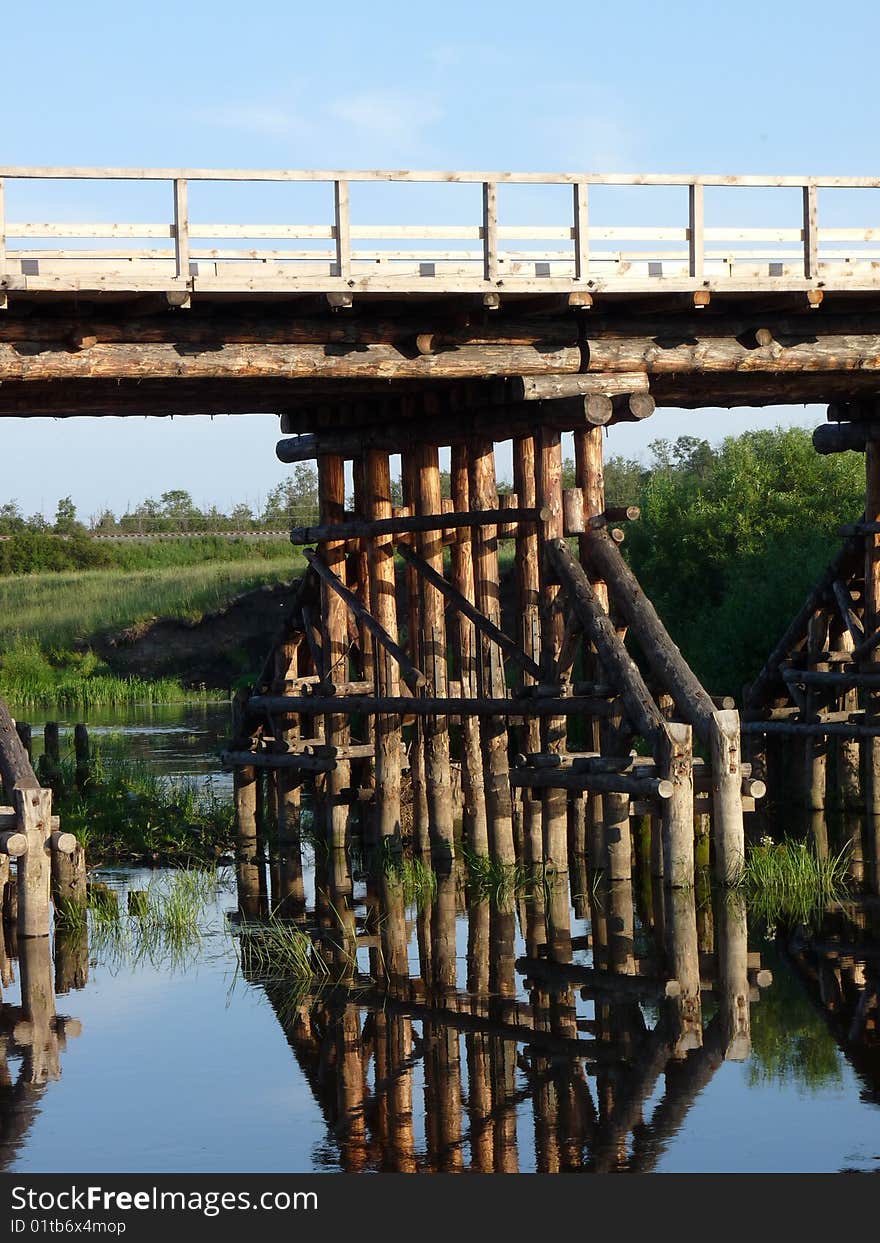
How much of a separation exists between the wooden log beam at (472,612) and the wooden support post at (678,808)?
6.99 feet

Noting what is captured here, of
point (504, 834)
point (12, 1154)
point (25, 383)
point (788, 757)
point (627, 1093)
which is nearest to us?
point (12, 1154)

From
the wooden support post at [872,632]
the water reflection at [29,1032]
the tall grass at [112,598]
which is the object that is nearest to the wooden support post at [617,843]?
the water reflection at [29,1032]

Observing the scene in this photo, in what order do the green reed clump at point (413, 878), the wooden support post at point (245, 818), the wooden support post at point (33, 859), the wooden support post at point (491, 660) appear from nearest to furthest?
the wooden support post at point (33, 859) < the green reed clump at point (413, 878) < the wooden support post at point (491, 660) < the wooden support post at point (245, 818)

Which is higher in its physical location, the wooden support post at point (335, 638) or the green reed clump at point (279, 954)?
the wooden support post at point (335, 638)

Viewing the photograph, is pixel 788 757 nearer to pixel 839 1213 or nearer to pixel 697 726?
pixel 697 726

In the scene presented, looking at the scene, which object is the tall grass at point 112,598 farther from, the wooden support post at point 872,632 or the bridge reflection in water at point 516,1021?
the bridge reflection in water at point 516,1021

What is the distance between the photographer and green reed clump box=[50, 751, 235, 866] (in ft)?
66.6

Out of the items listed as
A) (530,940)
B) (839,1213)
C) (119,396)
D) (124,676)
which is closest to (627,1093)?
(839,1213)

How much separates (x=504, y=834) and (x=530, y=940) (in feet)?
9.56

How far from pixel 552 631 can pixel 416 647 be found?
2057 millimetres

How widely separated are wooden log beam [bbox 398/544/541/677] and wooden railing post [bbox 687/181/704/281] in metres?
3.81

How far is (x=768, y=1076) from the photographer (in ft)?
36.7

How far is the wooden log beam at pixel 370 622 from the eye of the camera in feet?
60.8

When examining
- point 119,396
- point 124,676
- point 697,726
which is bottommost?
point 124,676
